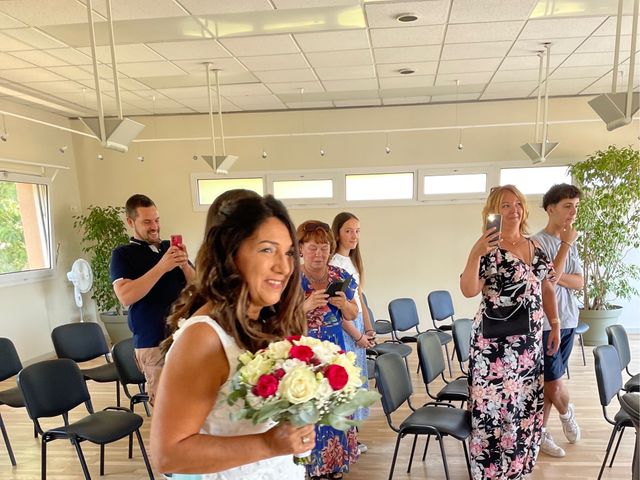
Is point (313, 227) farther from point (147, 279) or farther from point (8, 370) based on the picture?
point (8, 370)

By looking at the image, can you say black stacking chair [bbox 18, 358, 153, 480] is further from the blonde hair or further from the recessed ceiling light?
the recessed ceiling light

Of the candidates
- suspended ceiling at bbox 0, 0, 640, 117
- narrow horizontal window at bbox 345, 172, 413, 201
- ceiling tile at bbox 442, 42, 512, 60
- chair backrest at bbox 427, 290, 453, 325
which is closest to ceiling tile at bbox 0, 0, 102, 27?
suspended ceiling at bbox 0, 0, 640, 117

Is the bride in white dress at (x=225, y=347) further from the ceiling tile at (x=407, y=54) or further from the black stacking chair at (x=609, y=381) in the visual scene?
the ceiling tile at (x=407, y=54)

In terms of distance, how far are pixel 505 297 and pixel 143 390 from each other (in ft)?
10.1

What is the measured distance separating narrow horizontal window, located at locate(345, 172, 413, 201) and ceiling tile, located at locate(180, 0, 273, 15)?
12.0 ft

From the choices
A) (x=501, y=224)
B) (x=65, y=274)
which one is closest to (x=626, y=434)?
(x=501, y=224)

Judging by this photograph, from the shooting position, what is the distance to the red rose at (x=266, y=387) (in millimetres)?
1002

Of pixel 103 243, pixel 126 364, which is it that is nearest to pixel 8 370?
pixel 126 364

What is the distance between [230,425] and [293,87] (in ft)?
16.8

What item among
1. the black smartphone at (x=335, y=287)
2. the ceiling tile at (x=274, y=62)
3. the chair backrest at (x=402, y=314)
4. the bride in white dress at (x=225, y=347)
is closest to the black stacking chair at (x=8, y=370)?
the black smartphone at (x=335, y=287)

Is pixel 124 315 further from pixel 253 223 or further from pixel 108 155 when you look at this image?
pixel 253 223

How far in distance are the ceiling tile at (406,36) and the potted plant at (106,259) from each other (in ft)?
15.2

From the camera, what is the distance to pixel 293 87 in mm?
5633

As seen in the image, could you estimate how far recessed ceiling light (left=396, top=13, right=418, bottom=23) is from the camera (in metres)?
3.58
